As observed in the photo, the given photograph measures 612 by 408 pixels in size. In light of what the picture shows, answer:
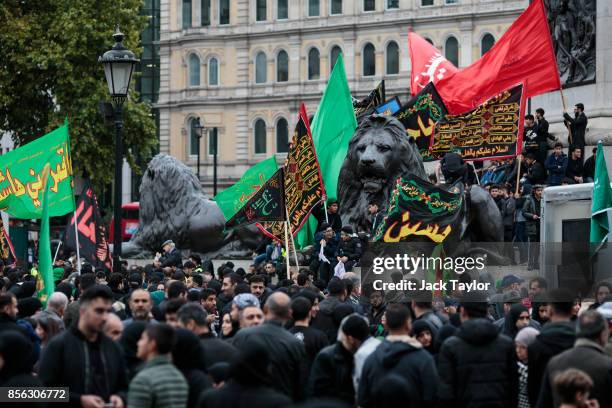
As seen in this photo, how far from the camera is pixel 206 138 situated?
82375 mm

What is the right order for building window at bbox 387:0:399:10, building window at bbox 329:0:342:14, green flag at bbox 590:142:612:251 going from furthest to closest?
building window at bbox 329:0:342:14
building window at bbox 387:0:399:10
green flag at bbox 590:142:612:251

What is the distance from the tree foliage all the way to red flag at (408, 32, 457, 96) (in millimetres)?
20792

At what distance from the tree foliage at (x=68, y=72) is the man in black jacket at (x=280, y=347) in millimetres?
40830

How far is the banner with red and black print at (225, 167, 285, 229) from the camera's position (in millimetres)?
20609

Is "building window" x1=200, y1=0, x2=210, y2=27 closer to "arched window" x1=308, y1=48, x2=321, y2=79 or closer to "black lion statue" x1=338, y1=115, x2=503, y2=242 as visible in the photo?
"arched window" x1=308, y1=48, x2=321, y2=79

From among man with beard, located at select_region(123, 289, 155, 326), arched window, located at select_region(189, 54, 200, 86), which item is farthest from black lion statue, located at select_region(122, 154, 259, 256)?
arched window, located at select_region(189, 54, 200, 86)

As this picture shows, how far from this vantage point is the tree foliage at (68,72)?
169 ft

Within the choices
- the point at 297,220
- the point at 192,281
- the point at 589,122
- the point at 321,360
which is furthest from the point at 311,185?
the point at 321,360

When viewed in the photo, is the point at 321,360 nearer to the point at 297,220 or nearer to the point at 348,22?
the point at 297,220

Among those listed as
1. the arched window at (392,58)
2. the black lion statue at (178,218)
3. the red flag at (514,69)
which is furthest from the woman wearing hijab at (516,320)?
the arched window at (392,58)

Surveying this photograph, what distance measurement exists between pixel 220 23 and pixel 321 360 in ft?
240

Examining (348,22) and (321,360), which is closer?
(321,360)

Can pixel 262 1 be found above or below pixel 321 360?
above

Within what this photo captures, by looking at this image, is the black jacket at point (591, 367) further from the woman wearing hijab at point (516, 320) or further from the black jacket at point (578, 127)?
the black jacket at point (578, 127)
